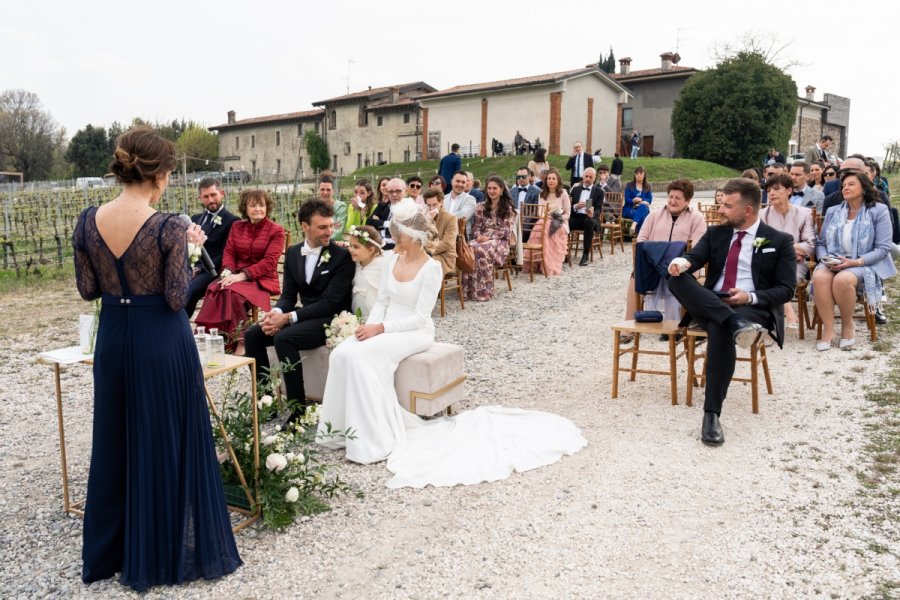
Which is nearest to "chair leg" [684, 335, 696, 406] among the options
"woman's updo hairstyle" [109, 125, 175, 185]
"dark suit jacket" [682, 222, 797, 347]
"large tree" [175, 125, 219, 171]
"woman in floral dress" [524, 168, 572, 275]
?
"dark suit jacket" [682, 222, 797, 347]

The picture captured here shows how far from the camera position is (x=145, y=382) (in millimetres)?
2945

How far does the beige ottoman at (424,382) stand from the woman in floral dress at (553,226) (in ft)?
21.7

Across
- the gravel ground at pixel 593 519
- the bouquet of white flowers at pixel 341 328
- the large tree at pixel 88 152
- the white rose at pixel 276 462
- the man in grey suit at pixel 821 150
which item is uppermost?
the large tree at pixel 88 152

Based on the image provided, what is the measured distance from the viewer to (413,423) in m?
4.93

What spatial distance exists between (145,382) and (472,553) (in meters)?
1.62

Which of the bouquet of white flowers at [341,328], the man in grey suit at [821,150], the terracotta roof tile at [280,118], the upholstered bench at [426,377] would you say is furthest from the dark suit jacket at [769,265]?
the terracotta roof tile at [280,118]

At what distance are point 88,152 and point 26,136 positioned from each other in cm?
441

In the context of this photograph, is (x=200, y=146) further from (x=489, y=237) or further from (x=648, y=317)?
(x=648, y=317)

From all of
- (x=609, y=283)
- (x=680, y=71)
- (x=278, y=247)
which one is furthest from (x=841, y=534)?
(x=680, y=71)

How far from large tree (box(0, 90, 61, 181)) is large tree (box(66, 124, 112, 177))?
163 cm

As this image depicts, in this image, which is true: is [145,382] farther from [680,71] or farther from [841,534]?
[680,71]

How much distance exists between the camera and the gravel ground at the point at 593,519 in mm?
3104

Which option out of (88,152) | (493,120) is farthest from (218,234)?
(88,152)

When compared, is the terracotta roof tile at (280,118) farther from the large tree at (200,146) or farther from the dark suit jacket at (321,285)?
the dark suit jacket at (321,285)
